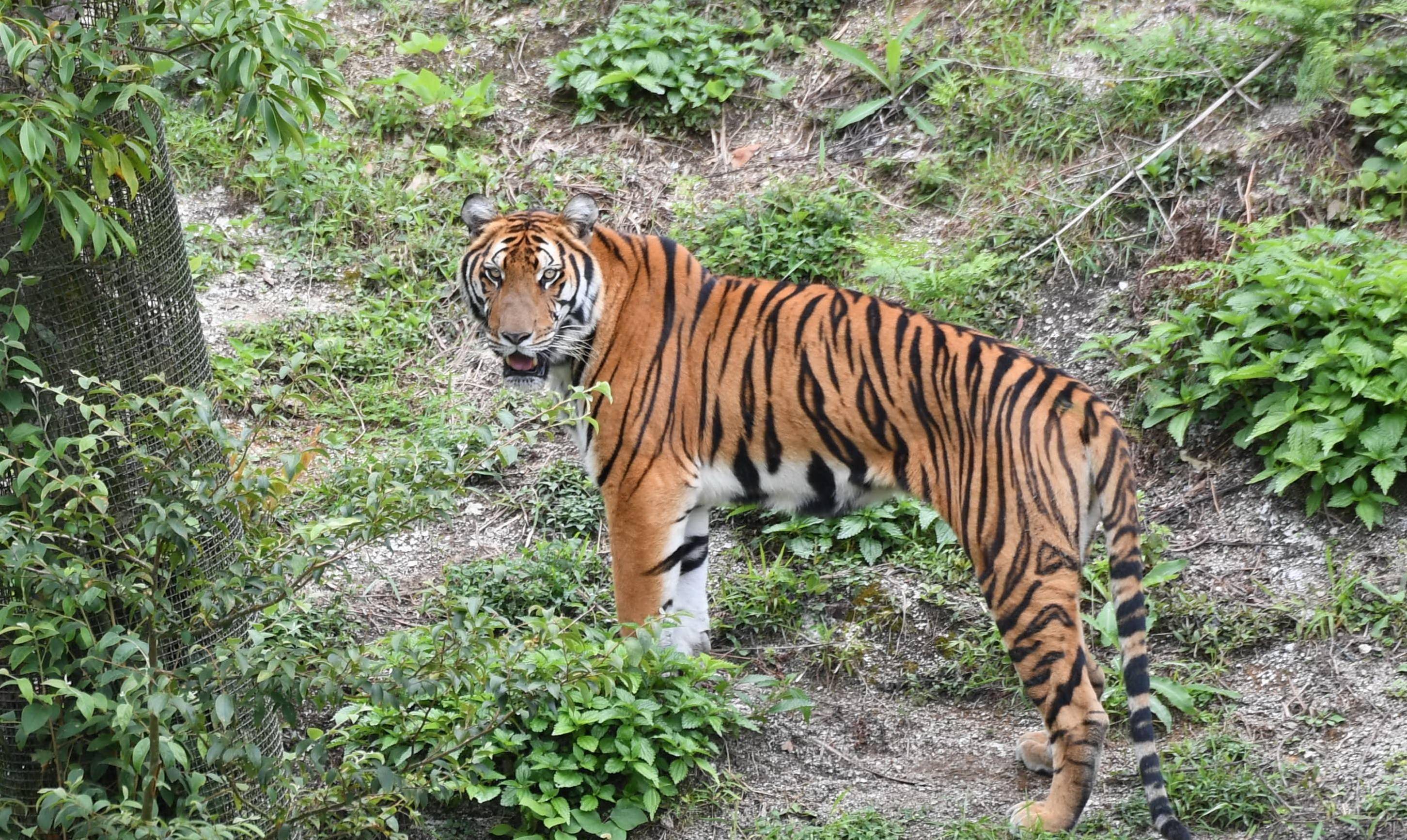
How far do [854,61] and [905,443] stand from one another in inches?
154

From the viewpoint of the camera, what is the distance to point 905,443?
5094 mm

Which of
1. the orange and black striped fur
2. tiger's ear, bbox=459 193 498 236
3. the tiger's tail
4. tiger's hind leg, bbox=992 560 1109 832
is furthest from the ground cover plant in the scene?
tiger's ear, bbox=459 193 498 236

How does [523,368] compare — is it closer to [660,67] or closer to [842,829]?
[842,829]

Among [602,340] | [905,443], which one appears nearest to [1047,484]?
[905,443]

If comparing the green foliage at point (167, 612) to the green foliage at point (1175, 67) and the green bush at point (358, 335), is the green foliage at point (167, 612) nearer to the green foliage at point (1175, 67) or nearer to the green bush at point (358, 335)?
the green bush at point (358, 335)

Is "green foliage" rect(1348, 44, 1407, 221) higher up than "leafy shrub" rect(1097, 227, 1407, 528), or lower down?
higher up

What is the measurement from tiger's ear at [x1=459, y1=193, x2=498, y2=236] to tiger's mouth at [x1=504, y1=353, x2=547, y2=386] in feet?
2.10

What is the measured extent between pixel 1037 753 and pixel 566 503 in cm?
269

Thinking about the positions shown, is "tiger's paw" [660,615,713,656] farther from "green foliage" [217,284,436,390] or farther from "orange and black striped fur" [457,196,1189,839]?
"green foliage" [217,284,436,390]

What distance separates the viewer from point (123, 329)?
4.14 m

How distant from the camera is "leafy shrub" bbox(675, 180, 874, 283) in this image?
24.2 ft

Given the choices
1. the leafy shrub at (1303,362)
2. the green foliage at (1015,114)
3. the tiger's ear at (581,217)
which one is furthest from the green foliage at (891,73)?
the tiger's ear at (581,217)

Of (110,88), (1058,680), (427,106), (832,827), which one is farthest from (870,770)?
(427,106)

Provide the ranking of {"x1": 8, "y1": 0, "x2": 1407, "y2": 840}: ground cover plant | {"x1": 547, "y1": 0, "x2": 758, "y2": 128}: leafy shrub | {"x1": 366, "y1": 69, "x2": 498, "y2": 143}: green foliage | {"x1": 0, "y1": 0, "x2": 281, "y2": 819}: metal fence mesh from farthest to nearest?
{"x1": 366, "y1": 69, "x2": 498, "y2": 143}: green foliage, {"x1": 547, "y1": 0, "x2": 758, "y2": 128}: leafy shrub, {"x1": 0, "y1": 0, "x2": 281, "y2": 819}: metal fence mesh, {"x1": 8, "y1": 0, "x2": 1407, "y2": 840}: ground cover plant
